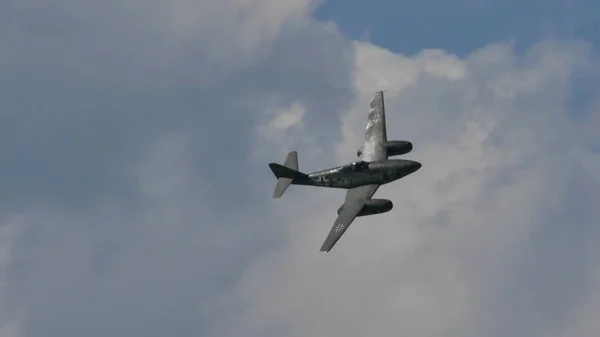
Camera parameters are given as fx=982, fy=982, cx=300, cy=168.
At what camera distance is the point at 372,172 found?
114000mm

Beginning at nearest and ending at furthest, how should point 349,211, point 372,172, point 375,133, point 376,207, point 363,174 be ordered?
point 376,207 < point 349,211 < point 372,172 < point 363,174 < point 375,133

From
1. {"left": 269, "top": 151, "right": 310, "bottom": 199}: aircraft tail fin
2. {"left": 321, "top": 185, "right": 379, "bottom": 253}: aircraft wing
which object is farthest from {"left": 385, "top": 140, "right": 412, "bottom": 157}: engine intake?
{"left": 269, "top": 151, "right": 310, "bottom": 199}: aircraft tail fin

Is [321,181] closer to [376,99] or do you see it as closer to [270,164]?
[270,164]

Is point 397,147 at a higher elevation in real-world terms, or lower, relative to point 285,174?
higher

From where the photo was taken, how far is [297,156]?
123m

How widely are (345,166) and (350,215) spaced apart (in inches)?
366

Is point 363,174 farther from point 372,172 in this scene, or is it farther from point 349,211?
point 349,211

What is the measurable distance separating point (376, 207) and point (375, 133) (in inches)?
666

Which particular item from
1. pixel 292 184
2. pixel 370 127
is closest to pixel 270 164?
pixel 292 184

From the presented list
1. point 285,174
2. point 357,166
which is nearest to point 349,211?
point 357,166

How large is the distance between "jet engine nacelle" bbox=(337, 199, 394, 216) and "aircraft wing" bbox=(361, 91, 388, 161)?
34.0ft

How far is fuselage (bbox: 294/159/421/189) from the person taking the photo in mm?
113312

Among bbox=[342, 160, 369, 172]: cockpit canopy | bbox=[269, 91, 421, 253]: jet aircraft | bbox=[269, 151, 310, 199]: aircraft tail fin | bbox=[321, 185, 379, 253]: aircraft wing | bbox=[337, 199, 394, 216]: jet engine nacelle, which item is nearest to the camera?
bbox=[321, 185, 379, 253]: aircraft wing

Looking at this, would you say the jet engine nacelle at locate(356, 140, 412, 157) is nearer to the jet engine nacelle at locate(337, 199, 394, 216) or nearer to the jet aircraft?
the jet aircraft
